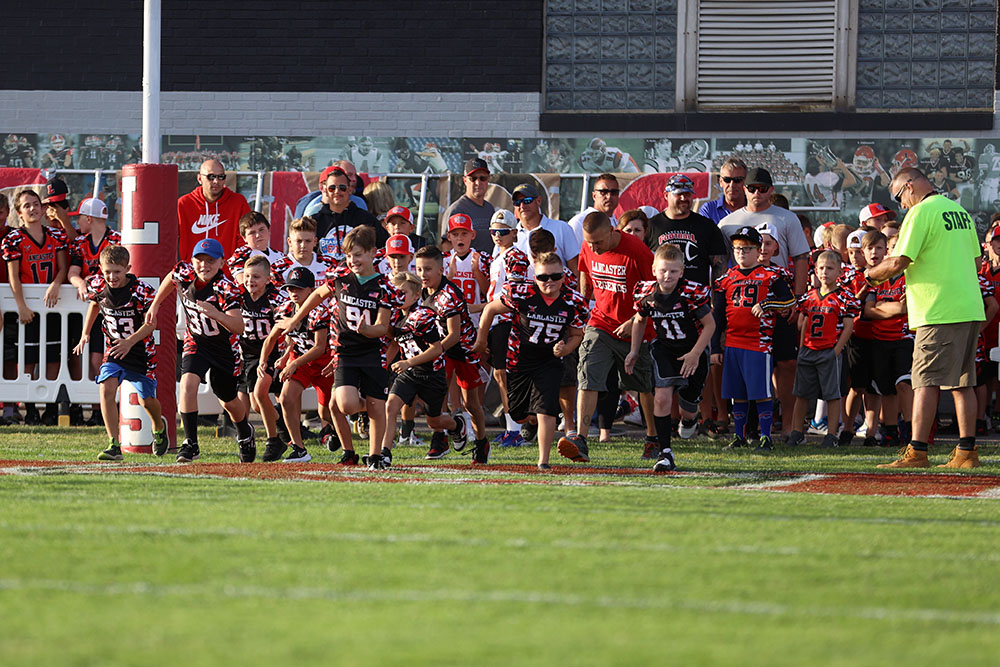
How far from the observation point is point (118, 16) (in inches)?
735

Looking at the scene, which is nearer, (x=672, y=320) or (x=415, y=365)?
(x=415, y=365)

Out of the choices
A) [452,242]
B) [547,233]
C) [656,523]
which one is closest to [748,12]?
[452,242]

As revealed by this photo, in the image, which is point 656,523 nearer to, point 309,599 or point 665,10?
point 309,599

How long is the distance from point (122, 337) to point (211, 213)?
7.68ft

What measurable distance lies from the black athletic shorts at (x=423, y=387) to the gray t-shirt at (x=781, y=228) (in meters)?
3.19

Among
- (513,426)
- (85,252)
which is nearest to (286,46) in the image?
(85,252)

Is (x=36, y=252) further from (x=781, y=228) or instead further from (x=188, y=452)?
(x=781, y=228)

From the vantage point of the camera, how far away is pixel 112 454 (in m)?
10.0

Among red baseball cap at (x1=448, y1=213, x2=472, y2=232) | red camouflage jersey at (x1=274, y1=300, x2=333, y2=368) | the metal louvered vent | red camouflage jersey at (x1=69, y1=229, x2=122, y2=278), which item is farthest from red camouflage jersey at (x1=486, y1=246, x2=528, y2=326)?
the metal louvered vent

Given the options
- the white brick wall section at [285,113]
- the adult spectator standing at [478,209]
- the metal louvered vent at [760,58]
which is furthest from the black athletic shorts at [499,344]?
the metal louvered vent at [760,58]

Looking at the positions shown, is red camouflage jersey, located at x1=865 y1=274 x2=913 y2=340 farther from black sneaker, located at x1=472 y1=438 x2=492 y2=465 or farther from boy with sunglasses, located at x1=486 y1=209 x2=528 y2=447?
black sneaker, located at x1=472 y1=438 x2=492 y2=465

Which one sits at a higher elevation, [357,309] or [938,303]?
[938,303]

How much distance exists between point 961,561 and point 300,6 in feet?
48.0

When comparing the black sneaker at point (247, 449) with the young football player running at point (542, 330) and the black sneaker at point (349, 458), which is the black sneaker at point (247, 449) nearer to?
the black sneaker at point (349, 458)
